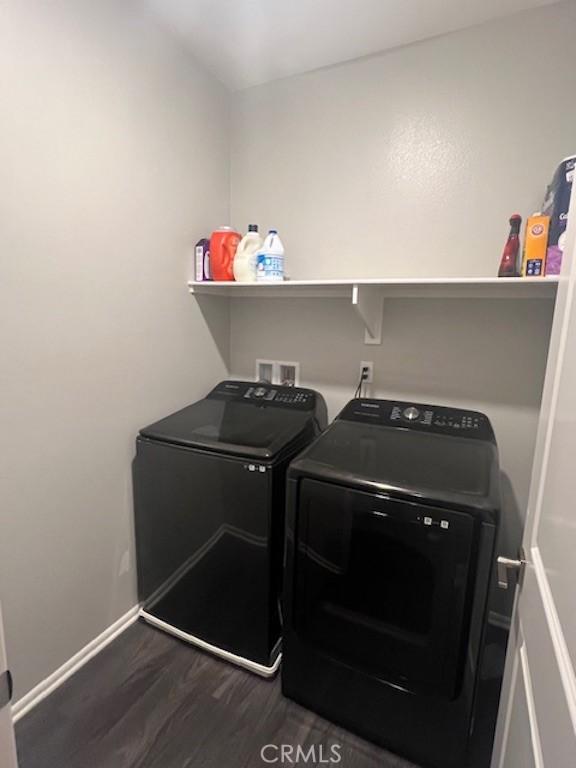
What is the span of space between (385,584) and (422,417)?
0.67 m

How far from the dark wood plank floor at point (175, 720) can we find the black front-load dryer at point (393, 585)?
78 millimetres

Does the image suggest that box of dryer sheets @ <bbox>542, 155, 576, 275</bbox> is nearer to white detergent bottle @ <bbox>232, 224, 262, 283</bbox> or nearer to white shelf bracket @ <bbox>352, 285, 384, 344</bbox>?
white shelf bracket @ <bbox>352, 285, 384, 344</bbox>

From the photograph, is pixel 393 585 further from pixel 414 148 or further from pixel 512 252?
pixel 414 148

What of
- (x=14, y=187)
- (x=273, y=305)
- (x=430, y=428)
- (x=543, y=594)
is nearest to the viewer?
(x=543, y=594)

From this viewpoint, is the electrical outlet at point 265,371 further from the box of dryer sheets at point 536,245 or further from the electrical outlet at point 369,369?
the box of dryer sheets at point 536,245

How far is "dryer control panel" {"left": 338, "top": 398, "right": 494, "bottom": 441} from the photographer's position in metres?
1.51

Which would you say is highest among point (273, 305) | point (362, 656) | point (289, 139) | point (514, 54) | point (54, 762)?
point (514, 54)

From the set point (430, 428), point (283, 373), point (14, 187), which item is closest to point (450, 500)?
point (430, 428)

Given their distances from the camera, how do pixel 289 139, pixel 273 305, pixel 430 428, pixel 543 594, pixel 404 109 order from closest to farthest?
pixel 543 594, pixel 430 428, pixel 404 109, pixel 289 139, pixel 273 305

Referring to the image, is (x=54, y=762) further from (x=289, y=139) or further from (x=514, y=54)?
(x=514, y=54)

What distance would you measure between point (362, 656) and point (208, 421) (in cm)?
101

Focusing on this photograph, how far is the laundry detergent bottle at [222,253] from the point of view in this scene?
182 centimetres

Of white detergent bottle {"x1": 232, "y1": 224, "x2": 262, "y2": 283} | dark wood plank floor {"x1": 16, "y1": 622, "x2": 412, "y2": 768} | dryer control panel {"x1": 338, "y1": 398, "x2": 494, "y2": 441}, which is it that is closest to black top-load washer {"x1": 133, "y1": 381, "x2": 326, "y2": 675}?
dark wood plank floor {"x1": 16, "y1": 622, "x2": 412, "y2": 768}

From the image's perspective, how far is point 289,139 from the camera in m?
1.91
